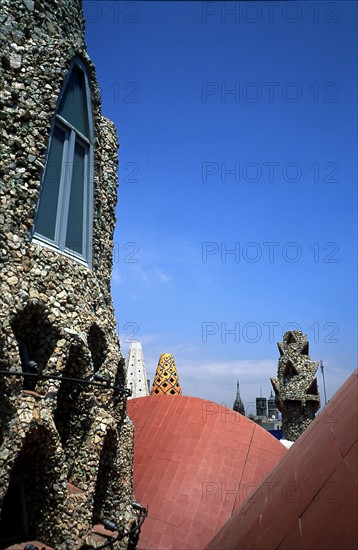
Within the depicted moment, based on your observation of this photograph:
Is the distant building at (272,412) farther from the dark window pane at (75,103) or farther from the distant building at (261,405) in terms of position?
the dark window pane at (75,103)

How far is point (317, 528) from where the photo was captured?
3.13m

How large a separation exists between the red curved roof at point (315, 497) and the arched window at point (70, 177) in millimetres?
3989

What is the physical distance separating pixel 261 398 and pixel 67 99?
1736 inches

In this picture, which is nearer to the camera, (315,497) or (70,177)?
(315,497)

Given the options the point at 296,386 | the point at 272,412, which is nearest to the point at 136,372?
the point at 296,386

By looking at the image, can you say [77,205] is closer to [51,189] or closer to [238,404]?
[51,189]

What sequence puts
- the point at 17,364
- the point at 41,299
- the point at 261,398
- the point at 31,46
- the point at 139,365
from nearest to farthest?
the point at 17,364
the point at 41,299
the point at 31,46
the point at 139,365
the point at 261,398

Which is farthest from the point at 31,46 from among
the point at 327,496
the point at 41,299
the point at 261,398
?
the point at 261,398

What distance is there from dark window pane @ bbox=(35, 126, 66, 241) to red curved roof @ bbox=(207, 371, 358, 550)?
13.4ft

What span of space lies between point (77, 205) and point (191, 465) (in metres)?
6.22

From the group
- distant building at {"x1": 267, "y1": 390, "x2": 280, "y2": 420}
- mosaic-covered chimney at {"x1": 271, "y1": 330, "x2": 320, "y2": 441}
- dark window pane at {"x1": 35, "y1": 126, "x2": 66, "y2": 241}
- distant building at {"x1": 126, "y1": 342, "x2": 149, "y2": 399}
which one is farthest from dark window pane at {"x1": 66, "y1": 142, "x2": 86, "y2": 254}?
distant building at {"x1": 267, "y1": 390, "x2": 280, "y2": 420}

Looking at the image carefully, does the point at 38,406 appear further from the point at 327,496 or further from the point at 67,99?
the point at 67,99

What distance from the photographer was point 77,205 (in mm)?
6941

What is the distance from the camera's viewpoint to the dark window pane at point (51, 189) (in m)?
6.12
